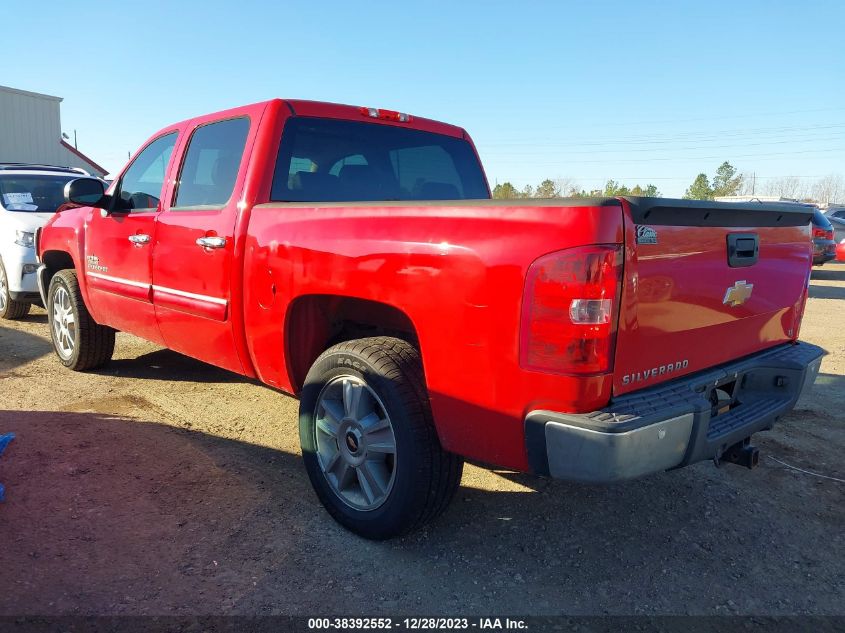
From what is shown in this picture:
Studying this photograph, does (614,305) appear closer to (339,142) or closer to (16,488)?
(339,142)

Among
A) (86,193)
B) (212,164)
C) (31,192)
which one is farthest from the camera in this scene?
(31,192)

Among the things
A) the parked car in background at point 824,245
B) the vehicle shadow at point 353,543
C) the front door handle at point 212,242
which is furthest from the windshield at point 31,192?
the parked car in background at point 824,245

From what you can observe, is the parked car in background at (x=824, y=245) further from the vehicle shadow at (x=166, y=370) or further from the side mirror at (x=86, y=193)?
the side mirror at (x=86, y=193)

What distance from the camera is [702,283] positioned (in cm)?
245

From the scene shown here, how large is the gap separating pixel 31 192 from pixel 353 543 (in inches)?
288

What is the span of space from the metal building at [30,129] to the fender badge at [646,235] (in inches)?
923

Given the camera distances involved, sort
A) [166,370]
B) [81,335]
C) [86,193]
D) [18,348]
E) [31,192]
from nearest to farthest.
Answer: [86,193], [81,335], [166,370], [18,348], [31,192]

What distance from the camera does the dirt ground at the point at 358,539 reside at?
2439 mm

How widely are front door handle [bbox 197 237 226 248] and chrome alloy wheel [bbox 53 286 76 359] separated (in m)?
2.39

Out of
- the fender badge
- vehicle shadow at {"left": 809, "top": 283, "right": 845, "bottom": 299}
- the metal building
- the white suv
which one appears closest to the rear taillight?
the fender badge

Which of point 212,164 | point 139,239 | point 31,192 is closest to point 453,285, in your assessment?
point 212,164

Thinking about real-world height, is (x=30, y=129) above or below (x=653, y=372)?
above

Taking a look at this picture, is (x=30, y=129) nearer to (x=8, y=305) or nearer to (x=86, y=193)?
(x=8, y=305)

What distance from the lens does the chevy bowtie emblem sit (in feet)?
8.59
